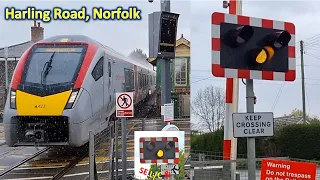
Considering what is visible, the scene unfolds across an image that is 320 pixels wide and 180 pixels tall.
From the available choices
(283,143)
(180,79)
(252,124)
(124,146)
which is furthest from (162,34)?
(283,143)

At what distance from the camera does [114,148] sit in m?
3.27

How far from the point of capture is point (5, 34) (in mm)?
2811

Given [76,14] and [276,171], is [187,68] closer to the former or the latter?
[76,14]

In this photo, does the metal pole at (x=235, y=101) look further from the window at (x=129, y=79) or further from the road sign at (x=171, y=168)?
the window at (x=129, y=79)

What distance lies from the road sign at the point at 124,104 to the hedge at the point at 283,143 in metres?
0.47

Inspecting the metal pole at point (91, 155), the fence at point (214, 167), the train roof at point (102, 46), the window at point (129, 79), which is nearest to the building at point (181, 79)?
the train roof at point (102, 46)

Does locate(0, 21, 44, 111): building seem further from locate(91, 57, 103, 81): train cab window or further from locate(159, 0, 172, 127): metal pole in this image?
locate(159, 0, 172, 127): metal pole

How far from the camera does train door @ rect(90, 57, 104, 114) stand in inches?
116

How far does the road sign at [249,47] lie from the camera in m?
1.91

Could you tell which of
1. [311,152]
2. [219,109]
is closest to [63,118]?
[219,109]

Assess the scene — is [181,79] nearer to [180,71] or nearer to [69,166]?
[180,71]

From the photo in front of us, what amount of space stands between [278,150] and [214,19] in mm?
2674

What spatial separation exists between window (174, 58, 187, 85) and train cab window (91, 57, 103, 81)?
1.61ft

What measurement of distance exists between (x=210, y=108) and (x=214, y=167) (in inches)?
30.4
